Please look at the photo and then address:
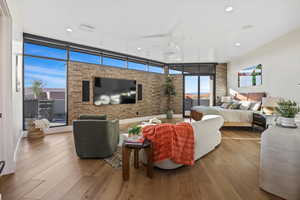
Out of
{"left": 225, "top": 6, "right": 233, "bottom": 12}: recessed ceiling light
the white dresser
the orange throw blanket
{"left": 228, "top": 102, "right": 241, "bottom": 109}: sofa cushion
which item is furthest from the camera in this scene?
{"left": 228, "top": 102, "right": 241, "bottom": 109}: sofa cushion

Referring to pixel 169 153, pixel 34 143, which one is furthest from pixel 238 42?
pixel 34 143

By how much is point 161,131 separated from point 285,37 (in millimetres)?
4981

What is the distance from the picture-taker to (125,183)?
7.01ft

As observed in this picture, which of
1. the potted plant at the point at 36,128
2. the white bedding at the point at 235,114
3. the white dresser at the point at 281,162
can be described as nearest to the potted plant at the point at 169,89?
the white bedding at the point at 235,114

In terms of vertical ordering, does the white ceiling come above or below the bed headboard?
above

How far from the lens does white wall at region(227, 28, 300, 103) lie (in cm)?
408

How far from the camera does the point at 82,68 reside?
5.34 meters

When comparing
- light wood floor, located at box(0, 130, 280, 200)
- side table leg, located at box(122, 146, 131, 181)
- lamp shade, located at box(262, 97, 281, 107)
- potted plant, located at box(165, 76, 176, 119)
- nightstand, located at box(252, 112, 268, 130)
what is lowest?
light wood floor, located at box(0, 130, 280, 200)

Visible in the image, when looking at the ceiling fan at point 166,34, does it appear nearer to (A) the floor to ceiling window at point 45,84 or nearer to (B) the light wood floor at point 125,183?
(A) the floor to ceiling window at point 45,84

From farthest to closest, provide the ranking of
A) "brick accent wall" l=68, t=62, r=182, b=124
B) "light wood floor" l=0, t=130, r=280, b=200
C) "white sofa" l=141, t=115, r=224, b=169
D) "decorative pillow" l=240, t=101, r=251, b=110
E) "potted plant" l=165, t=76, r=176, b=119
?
"potted plant" l=165, t=76, r=176, b=119 → "decorative pillow" l=240, t=101, r=251, b=110 → "brick accent wall" l=68, t=62, r=182, b=124 → "white sofa" l=141, t=115, r=224, b=169 → "light wood floor" l=0, t=130, r=280, b=200

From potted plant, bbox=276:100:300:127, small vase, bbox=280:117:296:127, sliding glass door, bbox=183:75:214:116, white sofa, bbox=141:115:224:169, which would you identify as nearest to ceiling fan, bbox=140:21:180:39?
white sofa, bbox=141:115:224:169

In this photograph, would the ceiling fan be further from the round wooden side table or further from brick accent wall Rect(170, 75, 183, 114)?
brick accent wall Rect(170, 75, 183, 114)

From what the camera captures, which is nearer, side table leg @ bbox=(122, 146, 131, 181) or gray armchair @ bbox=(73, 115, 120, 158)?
side table leg @ bbox=(122, 146, 131, 181)

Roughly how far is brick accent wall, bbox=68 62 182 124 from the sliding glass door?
422mm
